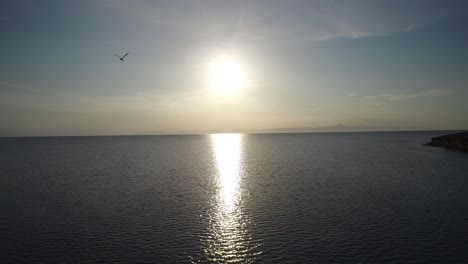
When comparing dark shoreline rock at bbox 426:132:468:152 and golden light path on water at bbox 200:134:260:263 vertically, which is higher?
dark shoreline rock at bbox 426:132:468:152

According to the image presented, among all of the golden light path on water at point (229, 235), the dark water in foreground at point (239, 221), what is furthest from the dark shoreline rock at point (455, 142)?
the golden light path on water at point (229, 235)

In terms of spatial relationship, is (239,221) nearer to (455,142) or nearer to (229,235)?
(229,235)

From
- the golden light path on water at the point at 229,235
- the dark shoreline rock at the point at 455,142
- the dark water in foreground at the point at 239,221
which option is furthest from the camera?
the dark shoreline rock at the point at 455,142

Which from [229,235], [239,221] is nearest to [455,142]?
[239,221]

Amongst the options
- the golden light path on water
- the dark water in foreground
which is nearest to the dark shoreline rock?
the dark water in foreground

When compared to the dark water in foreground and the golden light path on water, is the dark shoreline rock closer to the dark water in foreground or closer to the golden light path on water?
the dark water in foreground

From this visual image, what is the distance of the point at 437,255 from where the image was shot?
74.4 feet

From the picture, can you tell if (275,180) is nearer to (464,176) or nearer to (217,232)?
(217,232)

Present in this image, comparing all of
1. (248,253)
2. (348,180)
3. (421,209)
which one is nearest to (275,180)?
(348,180)

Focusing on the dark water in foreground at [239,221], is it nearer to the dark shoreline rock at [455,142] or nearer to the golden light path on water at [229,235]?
the golden light path on water at [229,235]

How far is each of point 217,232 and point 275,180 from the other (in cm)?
3125

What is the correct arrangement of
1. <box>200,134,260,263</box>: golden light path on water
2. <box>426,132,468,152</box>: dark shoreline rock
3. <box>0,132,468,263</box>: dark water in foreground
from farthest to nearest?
<box>426,132,468,152</box>: dark shoreline rock
<box>0,132,468,263</box>: dark water in foreground
<box>200,134,260,263</box>: golden light path on water

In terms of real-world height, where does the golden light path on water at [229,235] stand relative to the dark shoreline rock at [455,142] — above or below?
below

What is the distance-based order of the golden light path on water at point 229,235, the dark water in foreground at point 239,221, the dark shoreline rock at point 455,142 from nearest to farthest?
the golden light path on water at point 229,235 → the dark water in foreground at point 239,221 → the dark shoreline rock at point 455,142
